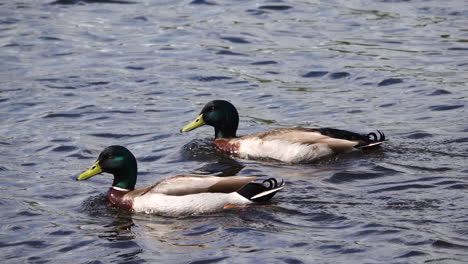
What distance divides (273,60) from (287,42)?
3.57ft

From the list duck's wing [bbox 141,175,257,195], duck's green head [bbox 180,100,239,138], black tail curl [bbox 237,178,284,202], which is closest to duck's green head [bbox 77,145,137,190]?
duck's wing [bbox 141,175,257,195]

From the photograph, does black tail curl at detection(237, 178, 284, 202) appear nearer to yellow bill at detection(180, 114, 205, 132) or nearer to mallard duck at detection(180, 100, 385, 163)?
mallard duck at detection(180, 100, 385, 163)

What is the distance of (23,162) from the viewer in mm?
12375

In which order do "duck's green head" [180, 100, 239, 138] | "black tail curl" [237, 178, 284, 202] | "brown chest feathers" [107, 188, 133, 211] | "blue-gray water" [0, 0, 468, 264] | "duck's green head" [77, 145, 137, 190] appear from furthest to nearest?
"duck's green head" [180, 100, 239, 138], "duck's green head" [77, 145, 137, 190], "brown chest feathers" [107, 188, 133, 211], "black tail curl" [237, 178, 284, 202], "blue-gray water" [0, 0, 468, 264]

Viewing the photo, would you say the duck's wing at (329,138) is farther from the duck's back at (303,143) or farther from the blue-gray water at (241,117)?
the blue-gray water at (241,117)

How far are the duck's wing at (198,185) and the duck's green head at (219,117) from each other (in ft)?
9.90

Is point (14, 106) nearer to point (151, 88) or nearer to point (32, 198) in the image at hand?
point (151, 88)

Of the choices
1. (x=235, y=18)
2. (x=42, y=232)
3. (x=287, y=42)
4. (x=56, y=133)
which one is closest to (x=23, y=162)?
(x=56, y=133)

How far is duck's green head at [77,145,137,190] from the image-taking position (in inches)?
419

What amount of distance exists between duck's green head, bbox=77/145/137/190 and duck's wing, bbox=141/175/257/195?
0.60m

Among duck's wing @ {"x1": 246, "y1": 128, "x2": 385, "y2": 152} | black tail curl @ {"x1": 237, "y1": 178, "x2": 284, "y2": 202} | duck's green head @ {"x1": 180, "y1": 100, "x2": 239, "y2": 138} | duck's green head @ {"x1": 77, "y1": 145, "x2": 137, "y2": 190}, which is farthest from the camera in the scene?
duck's green head @ {"x1": 180, "y1": 100, "x2": 239, "y2": 138}

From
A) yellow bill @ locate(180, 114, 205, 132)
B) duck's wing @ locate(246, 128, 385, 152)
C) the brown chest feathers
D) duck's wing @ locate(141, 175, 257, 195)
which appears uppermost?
duck's wing @ locate(141, 175, 257, 195)

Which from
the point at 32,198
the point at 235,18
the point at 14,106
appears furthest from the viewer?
the point at 235,18

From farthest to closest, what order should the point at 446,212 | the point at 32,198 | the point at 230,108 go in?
the point at 230,108
the point at 32,198
the point at 446,212
